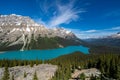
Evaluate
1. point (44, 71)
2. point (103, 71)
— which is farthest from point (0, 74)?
point (103, 71)

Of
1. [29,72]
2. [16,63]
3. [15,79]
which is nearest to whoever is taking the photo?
[15,79]

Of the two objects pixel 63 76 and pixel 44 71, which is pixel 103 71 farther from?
pixel 44 71

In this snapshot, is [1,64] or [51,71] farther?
[1,64]

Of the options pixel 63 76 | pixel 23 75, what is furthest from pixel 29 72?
pixel 63 76

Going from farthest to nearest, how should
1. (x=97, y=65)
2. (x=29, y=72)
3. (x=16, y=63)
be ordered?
(x=16, y=63), (x=97, y=65), (x=29, y=72)

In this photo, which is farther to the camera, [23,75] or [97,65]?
[97,65]

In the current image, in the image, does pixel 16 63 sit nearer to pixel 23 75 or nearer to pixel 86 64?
pixel 23 75

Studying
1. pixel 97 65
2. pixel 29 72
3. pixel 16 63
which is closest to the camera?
pixel 29 72

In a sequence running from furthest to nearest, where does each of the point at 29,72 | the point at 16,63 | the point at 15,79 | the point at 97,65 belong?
the point at 16,63, the point at 97,65, the point at 29,72, the point at 15,79
